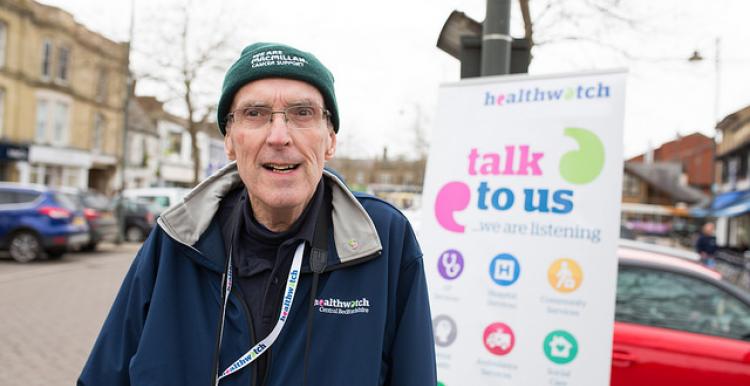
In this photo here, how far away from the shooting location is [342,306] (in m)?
1.66

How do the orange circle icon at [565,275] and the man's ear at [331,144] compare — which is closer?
the man's ear at [331,144]

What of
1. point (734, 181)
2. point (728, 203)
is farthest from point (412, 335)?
point (734, 181)

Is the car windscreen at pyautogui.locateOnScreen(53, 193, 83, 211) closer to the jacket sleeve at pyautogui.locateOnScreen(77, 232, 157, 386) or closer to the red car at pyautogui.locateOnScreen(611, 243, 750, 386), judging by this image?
the red car at pyautogui.locateOnScreen(611, 243, 750, 386)

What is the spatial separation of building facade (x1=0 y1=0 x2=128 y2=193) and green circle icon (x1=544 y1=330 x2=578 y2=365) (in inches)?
1045

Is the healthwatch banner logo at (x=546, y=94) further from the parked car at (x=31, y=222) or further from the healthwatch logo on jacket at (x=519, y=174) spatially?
the parked car at (x=31, y=222)

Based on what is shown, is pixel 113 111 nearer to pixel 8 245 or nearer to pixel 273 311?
pixel 8 245

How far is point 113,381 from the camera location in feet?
5.51

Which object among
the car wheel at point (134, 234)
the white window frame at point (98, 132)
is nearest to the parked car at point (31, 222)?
the car wheel at point (134, 234)

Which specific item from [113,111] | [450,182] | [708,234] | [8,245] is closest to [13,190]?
[8,245]

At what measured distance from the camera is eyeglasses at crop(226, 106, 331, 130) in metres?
1.74

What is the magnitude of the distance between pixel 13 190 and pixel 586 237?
14.0 m

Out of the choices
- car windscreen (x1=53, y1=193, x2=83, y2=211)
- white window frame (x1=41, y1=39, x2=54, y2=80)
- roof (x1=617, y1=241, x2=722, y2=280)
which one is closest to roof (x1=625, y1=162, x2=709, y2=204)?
white window frame (x1=41, y1=39, x2=54, y2=80)

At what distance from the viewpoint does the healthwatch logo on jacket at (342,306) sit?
5.43ft

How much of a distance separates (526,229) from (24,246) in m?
13.5
